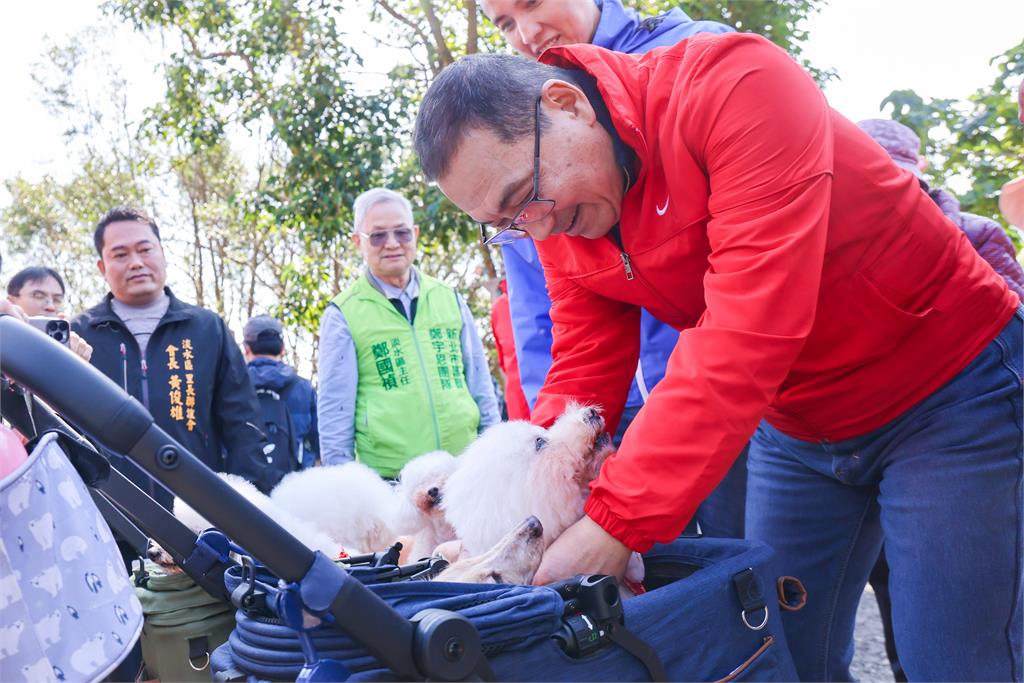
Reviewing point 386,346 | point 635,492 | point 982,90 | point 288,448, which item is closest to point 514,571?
point 635,492

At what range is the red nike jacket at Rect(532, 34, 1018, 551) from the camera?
4.85 ft

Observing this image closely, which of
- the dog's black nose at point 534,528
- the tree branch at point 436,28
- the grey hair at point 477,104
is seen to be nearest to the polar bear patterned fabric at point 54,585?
the dog's black nose at point 534,528

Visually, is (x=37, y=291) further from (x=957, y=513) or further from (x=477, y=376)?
(x=957, y=513)

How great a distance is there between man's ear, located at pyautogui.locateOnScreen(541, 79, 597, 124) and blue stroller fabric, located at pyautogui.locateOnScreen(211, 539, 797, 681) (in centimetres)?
89

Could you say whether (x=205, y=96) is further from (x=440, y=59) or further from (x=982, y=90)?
(x=982, y=90)

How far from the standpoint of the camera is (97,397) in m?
1.20

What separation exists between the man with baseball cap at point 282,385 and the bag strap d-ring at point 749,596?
4743 mm

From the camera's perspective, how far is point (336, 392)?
414cm

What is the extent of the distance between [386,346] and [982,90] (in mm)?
4110

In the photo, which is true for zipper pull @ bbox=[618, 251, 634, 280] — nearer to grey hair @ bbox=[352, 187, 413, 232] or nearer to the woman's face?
the woman's face

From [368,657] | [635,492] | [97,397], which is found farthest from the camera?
[635,492]

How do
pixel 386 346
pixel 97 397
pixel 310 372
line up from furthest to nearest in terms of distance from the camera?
pixel 310 372, pixel 386 346, pixel 97 397

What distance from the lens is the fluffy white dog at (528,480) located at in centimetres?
179

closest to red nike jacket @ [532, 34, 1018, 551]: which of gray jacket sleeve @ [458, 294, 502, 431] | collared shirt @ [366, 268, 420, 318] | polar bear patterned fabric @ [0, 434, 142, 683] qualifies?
polar bear patterned fabric @ [0, 434, 142, 683]
